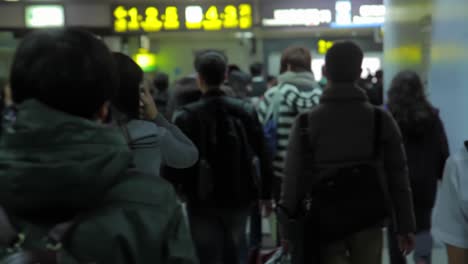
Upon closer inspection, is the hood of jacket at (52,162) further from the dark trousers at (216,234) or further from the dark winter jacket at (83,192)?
the dark trousers at (216,234)

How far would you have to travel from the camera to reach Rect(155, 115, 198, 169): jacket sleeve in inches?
103

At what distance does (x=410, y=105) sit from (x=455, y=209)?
2.17 meters

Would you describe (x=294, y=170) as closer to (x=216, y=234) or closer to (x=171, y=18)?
(x=216, y=234)

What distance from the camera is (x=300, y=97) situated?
4871mm

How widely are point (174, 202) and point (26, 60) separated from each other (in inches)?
18.6

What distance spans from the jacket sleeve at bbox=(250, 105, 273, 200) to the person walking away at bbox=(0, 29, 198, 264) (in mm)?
2606

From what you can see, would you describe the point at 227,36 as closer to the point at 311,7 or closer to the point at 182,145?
the point at 311,7

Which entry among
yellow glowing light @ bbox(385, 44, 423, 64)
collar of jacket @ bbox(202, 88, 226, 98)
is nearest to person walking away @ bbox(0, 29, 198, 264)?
collar of jacket @ bbox(202, 88, 226, 98)

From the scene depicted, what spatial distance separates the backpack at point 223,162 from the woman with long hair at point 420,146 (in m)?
1.16

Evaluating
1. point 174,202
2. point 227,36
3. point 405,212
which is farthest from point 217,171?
point 227,36

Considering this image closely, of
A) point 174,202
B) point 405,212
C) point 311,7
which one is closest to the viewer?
point 174,202

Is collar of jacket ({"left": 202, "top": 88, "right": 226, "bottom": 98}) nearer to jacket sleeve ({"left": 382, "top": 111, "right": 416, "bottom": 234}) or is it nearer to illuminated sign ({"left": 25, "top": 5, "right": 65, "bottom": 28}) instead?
jacket sleeve ({"left": 382, "top": 111, "right": 416, "bottom": 234})

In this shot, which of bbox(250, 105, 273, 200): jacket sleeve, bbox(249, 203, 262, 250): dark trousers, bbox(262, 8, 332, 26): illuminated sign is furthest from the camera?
bbox(262, 8, 332, 26): illuminated sign

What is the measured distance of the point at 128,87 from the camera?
2.31 meters
